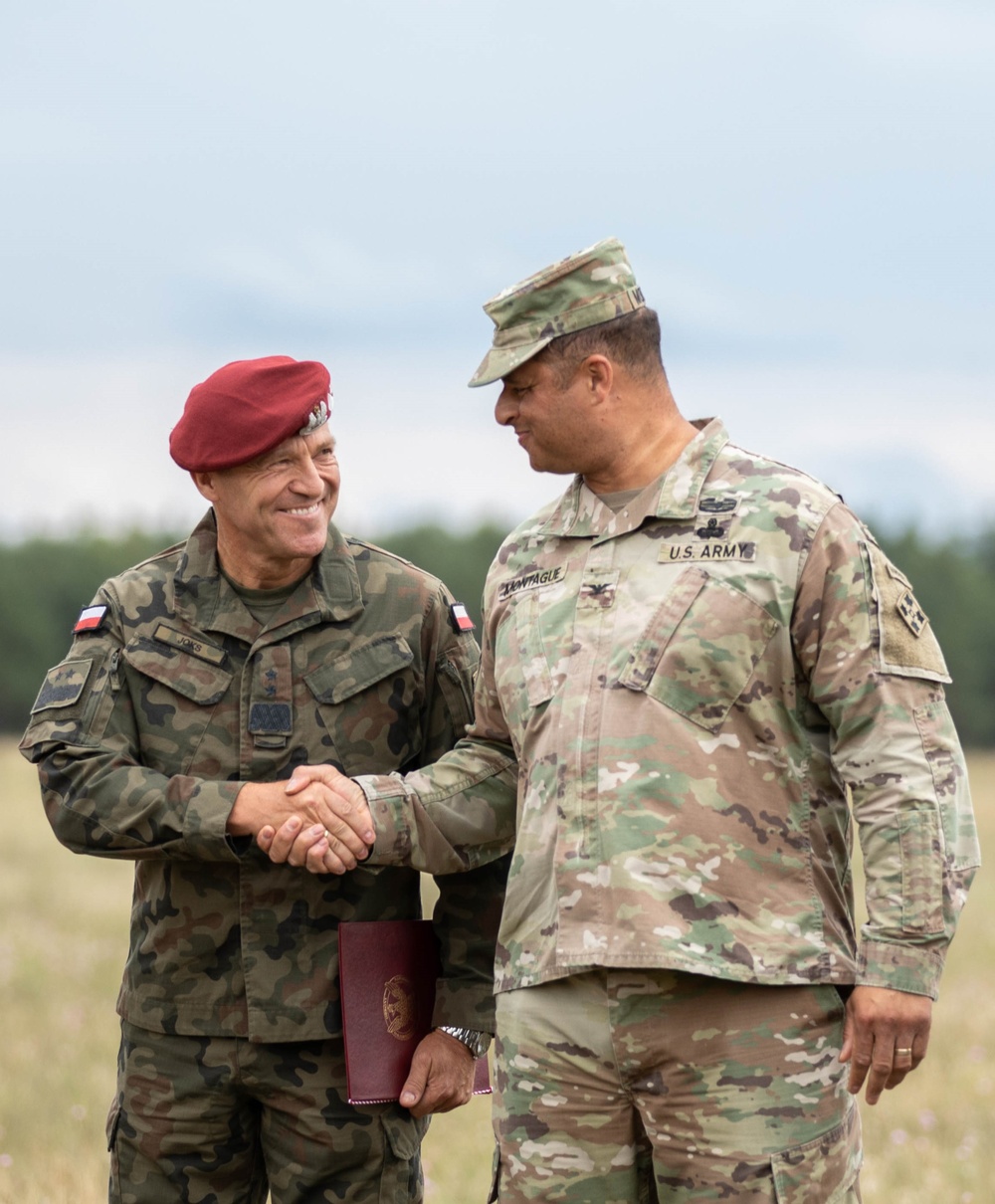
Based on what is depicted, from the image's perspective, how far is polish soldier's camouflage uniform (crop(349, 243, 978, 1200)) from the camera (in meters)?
3.76

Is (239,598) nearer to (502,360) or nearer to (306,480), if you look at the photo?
(306,480)

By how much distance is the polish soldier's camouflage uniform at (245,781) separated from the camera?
4.50 metres

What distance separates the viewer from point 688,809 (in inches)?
151

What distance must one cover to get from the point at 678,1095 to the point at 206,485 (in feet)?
6.68

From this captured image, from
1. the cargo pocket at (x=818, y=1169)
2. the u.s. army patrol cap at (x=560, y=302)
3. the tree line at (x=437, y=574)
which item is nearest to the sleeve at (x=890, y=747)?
the cargo pocket at (x=818, y=1169)

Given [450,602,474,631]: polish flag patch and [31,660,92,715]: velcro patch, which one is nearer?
[31,660,92,715]: velcro patch

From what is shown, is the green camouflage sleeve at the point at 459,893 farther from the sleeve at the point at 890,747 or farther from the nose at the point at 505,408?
the sleeve at the point at 890,747

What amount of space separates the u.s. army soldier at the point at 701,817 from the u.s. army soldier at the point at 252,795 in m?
0.61

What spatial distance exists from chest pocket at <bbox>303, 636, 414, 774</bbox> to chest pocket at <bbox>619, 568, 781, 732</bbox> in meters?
0.95

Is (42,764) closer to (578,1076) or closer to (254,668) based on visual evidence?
(254,668)

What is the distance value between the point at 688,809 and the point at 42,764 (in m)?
1.79

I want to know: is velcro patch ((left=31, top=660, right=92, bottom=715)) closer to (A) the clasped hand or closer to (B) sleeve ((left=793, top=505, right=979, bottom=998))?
(A) the clasped hand

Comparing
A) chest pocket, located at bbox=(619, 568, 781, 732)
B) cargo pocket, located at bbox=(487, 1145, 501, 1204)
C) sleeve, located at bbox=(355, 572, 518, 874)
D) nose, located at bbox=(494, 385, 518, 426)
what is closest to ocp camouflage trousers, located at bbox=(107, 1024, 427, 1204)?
cargo pocket, located at bbox=(487, 1145, 501, 1204)

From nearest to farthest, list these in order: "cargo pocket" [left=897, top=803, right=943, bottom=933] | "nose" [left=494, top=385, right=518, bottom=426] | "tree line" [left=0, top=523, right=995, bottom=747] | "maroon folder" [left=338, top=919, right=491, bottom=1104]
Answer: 1. "cargo pocket" [left=897, top=803, right=943, bottom=933]
2. "nose" [left=494, top=385, right=518, bottom=426]
3. "maroon folder" [left=338, top=919, right=491, bottom=1104]
4. "tree line" [left=0, top=523, right=995, bottom=747]
